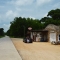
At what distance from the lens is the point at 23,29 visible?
9019cm

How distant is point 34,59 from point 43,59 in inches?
25.8

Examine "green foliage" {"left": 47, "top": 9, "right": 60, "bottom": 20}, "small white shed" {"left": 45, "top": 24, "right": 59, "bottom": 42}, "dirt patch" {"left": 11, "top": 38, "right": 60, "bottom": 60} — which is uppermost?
"green foliage" {"left": 47, "top": 9, "right": 60, "bottom": 20}

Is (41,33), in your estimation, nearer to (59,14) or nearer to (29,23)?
(59,14)

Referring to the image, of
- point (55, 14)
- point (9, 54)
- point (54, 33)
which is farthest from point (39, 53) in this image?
point (55, 14)

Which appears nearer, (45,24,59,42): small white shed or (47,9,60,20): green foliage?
(45,24,59,42): small white shed

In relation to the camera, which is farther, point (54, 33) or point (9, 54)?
point (54, 33)

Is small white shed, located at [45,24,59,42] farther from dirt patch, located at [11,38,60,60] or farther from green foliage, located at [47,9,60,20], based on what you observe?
green foliage, located at [47,9,60,20]

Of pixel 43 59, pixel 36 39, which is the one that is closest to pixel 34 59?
pixel 43 59

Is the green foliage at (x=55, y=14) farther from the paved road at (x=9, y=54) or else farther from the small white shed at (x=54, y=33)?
the paved road at (x=9, y=54)

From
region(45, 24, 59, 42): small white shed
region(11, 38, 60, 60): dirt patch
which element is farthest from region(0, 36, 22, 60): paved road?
region(45, 24, 59, 42): small white shed

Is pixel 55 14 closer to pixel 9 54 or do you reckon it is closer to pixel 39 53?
pixel 39 53

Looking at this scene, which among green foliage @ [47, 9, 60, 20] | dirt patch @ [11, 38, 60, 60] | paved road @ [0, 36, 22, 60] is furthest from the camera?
green foliage @ [47, 9, 60, 20]

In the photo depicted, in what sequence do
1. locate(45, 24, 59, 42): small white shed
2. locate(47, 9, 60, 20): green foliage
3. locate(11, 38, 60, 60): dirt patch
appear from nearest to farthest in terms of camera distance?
1. locate(11, 38, 60, 60): dirt patch
2. locate(45, 24, 59, 42): small white shed
3. locate(47, 9, 60, 20): green foliage

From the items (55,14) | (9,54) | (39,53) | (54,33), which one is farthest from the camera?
(55,14)
